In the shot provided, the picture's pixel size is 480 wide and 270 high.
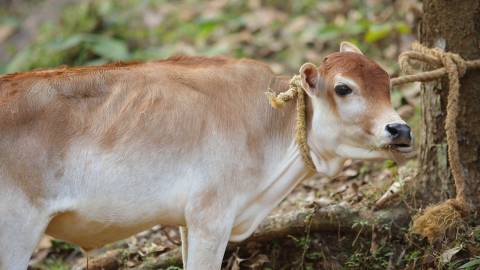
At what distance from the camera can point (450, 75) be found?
6207 mm

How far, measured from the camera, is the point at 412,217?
255 inches

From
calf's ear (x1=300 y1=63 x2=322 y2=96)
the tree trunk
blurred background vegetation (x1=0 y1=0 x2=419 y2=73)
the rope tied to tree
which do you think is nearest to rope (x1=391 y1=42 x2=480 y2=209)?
the rope tied to tree

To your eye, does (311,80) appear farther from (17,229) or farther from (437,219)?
(17,229)

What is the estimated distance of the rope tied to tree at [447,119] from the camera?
6027 millimetres

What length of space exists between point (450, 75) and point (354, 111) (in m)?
1.03

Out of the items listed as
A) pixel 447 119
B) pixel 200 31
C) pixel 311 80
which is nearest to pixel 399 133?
pixel 311 80

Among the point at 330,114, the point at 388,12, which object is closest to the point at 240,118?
the point at 330,114

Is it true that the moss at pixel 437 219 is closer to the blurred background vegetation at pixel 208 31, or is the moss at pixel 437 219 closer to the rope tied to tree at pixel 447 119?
the rope tied to tree at pixel 447 119

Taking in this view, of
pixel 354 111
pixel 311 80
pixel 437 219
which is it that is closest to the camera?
pixel 354 111

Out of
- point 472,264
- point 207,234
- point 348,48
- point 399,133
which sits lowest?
point 472,264

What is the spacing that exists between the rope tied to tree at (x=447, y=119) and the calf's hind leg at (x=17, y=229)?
8.84 ft

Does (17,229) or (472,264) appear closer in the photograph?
(17,229)

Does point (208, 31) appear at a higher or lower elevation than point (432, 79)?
higher

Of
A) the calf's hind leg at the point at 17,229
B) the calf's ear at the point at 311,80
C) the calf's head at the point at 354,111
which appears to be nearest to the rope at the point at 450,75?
the calf's head at the point at 354,111
